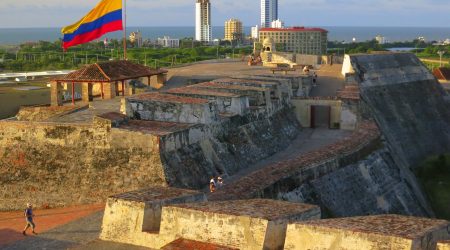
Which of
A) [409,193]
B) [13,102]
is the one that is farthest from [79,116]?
[13,102]

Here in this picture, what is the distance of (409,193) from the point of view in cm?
1911

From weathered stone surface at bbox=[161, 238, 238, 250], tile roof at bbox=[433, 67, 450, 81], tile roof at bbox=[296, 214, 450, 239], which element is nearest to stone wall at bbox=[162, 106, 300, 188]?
weathered stone surface at bbox=[161, 238, 238, 250]

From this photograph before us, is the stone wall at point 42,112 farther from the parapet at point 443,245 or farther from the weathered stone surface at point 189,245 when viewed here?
the parapet at point 443,245

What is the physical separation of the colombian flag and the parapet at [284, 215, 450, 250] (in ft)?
50.5

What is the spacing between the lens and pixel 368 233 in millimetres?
8172

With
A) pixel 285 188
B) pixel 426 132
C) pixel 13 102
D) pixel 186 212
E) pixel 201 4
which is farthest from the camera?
pixel 201 4

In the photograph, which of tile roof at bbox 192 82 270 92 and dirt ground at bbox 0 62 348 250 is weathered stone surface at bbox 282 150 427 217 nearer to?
dirt ground at bbox 0 62 348 250

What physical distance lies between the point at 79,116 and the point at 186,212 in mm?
9322

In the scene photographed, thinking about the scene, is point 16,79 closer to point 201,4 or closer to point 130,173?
point 130,173

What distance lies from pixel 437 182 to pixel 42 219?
14535mm

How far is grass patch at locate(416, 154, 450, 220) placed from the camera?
69.0ft

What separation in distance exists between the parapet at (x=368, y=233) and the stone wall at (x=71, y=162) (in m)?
6.15

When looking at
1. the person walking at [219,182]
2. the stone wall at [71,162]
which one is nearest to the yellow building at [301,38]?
the stone wall at [71,162]

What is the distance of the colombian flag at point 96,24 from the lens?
2277 centimetres
